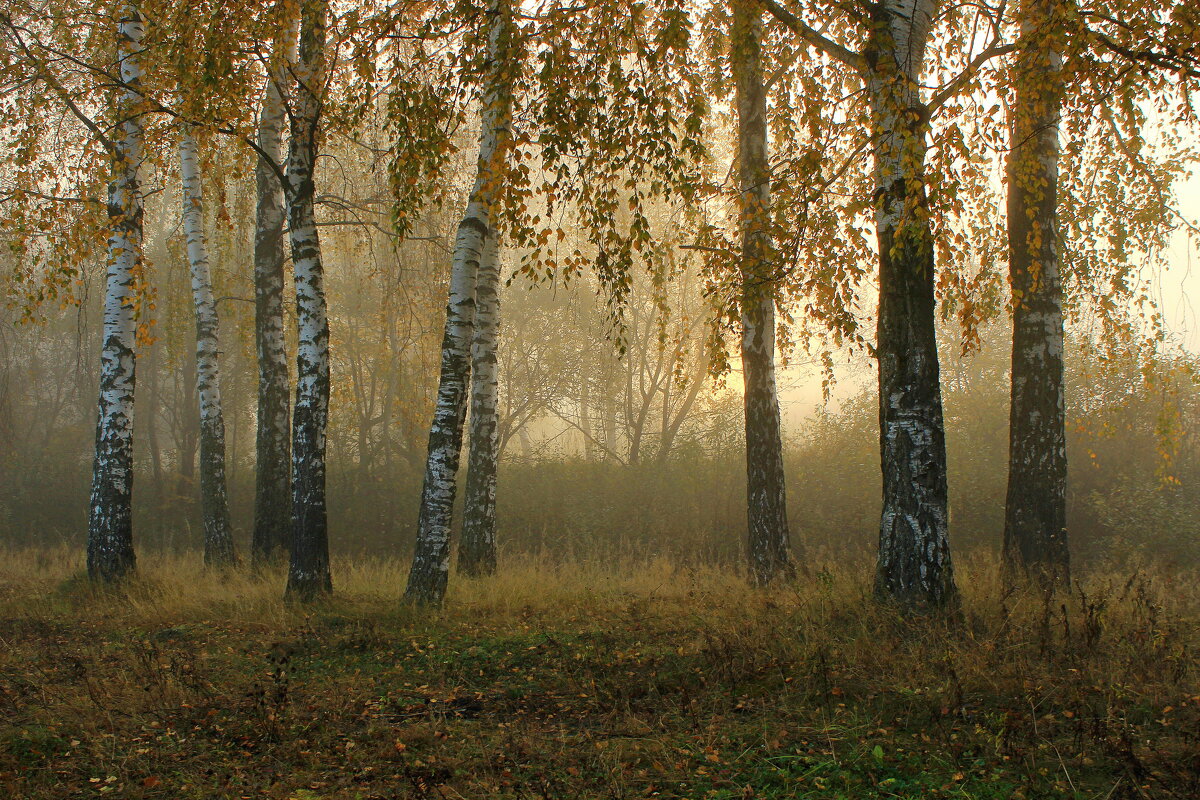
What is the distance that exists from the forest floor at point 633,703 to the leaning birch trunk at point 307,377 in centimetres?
67

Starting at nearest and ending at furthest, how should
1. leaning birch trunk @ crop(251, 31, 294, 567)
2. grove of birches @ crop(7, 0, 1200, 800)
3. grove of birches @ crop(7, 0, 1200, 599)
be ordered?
grove of birches @ crop(7, 0, 1200, 800)
grove of birches @ crop(7, 0, 1200, 599)
leaning birch trunk @ crop(251, 31, 294, 567)

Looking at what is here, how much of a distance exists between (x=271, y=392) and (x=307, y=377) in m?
3.14

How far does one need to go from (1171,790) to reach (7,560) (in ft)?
56.8

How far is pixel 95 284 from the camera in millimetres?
24719

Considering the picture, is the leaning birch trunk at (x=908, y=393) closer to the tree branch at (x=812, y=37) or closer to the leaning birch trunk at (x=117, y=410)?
the tree branch at (x=812, y=37)

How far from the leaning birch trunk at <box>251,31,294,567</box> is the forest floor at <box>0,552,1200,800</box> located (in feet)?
10.1

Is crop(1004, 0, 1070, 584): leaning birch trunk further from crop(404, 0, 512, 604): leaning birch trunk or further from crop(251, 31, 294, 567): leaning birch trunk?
crop(251, 31, 294, 567): leaning birch trunk

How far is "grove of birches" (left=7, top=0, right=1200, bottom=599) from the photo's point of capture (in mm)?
5738

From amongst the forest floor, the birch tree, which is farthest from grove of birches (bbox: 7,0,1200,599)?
the forest floor

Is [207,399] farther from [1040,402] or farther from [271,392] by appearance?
[1040,402]

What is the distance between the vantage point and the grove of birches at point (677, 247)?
5738 millimetres

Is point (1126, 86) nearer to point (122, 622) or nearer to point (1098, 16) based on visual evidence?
point (1098, 16)

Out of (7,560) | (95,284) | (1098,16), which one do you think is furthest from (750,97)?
(95,284)

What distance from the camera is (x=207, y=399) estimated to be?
12117mm
